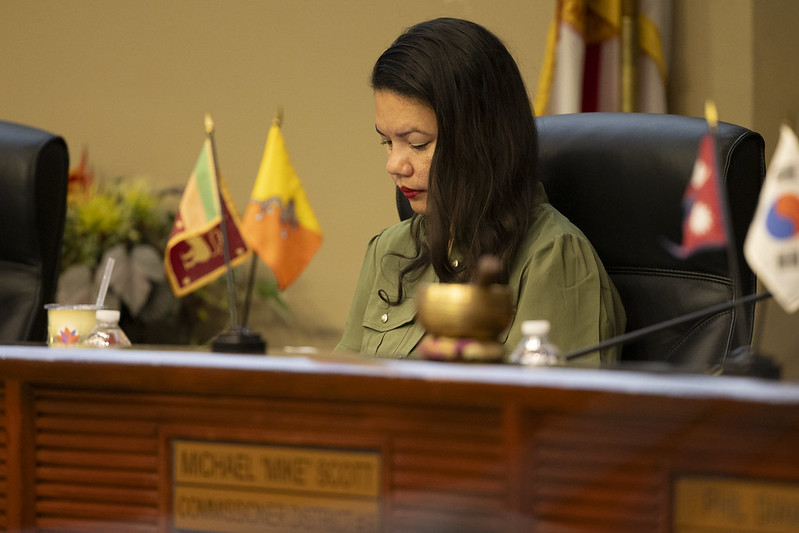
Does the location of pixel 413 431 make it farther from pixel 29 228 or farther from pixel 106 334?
pixel 29 228

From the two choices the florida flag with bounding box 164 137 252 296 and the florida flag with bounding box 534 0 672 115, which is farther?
the florida flag with bounding box 534 0 672 115

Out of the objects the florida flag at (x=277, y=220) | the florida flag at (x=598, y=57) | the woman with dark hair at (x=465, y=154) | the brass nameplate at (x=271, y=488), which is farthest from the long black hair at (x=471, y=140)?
the florida flag at (x=598, y=57)

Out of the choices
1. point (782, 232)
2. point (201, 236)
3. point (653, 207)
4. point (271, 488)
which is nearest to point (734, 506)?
point (782, 232)

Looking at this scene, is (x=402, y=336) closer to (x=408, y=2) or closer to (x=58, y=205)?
(x=58, y=205)

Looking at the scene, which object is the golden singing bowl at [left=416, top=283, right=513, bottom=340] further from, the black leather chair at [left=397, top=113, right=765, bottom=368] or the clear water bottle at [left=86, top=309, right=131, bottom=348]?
the black leather chair at [left=397, top=113, right=765, bottom=368]

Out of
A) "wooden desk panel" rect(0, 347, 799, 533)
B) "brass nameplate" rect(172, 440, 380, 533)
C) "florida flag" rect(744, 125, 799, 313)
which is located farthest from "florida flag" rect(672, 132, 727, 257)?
"brass nameplate" rect(172, 440, 380, 533)

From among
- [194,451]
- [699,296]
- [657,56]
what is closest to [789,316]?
[657,56]

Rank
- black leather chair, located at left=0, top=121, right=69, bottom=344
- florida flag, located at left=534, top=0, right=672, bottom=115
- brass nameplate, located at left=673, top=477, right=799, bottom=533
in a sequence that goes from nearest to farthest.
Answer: brass nameplate, located at left=673, top=477, right=799, bottom=533, black leather chair, located at left=0, top=121, right=69, bottom=344, florida flag, located at left=534, top=0, right=672, bottom=115

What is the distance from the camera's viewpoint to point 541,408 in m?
0.85

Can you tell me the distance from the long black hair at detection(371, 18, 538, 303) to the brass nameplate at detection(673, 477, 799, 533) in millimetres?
812

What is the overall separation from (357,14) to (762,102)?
1.15 metres

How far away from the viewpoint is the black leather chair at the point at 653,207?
4.81ft

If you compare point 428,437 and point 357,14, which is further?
point 357,14

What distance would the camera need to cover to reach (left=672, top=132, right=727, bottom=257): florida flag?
919 millimetres
